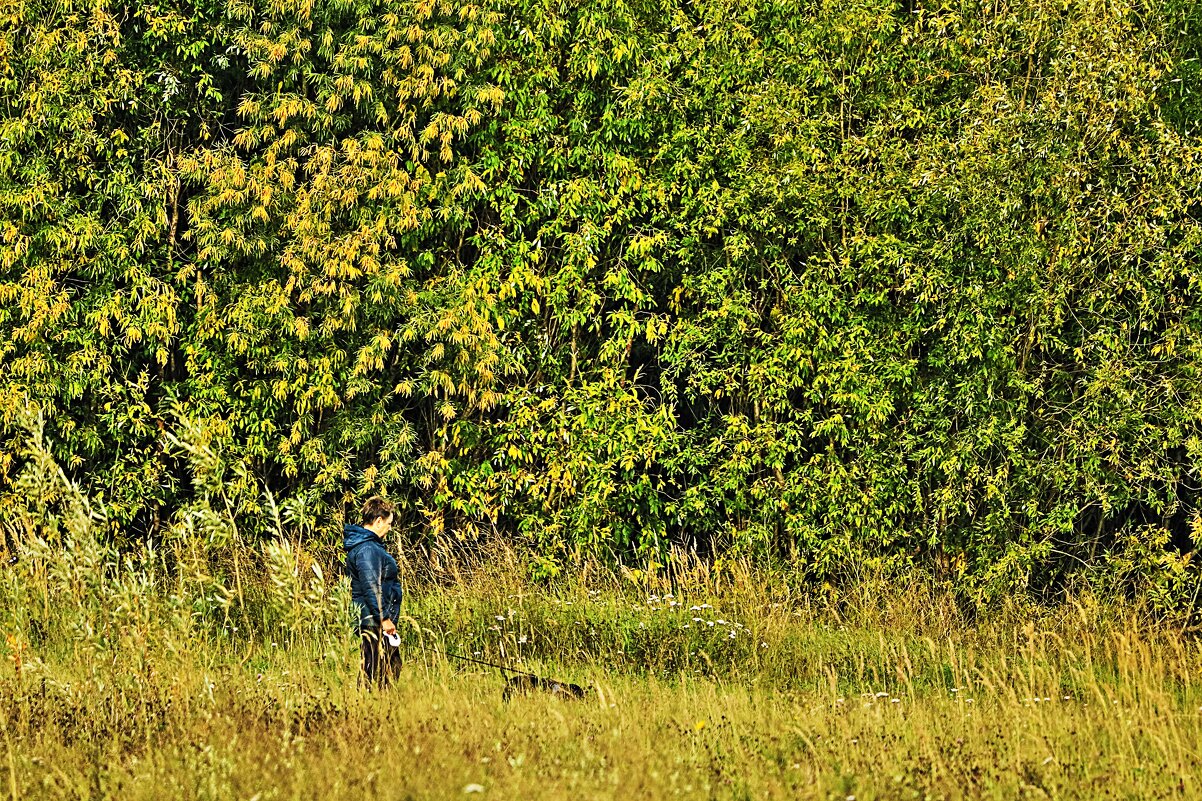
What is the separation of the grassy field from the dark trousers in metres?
0.14

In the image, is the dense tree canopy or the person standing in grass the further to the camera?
the dense tree canopy

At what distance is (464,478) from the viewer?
975 cm

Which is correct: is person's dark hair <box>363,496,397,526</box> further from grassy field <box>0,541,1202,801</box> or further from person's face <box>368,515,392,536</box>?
grassy field <box>0,541,1202,801</box>

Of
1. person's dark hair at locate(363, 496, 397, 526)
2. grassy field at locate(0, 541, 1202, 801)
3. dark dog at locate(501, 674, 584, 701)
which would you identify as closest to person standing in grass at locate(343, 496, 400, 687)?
person's dark hair at locate(363, 496, 397, 526)

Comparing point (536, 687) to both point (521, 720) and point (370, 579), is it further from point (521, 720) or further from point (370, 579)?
point (370, 579)

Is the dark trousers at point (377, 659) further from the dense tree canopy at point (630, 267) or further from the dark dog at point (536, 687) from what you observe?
the dense tree canopy at point (630, 267)

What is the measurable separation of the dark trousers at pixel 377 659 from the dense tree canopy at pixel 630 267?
3.20 m

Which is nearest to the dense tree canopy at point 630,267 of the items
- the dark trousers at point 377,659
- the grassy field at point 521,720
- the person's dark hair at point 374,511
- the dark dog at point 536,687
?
the grassy field at point 521,720

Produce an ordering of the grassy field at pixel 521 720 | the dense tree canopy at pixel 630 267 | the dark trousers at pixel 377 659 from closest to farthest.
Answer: the grassy field at pixel 521 720 < the dark trousers at pixel 377 659 < the dense tree canopy at pixel 630 267

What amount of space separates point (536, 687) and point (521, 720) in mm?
751

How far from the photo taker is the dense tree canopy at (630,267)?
886 centimetres

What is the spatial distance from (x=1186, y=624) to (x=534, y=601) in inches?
175

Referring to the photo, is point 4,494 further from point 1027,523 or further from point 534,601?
point 1027,523

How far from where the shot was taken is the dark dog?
6.05 meters
